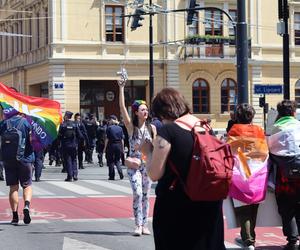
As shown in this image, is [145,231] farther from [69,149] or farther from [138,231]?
[69,149]

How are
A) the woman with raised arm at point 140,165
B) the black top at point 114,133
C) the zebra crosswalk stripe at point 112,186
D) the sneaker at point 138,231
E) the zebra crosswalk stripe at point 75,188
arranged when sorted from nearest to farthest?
1. the woman with raised arm at point 140,165
2. the sneaker at point 138,231
3. the zebra crosswalk stripe at point 75,188
4. the zebra crosswalk stripe at point 112,186
5. the black top at point 114,133

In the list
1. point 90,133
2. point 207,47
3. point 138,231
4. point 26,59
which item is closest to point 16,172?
point 138,231

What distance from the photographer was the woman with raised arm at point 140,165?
9438 mm

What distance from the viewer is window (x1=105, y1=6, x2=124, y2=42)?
146ft

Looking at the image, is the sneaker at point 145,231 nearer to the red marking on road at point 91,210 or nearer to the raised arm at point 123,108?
the red marking on road at point 91,210

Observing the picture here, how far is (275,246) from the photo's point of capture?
893cm

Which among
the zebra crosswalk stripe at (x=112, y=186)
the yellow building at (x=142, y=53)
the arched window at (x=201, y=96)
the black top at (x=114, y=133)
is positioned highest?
the yellow building at (x=142, y=53)

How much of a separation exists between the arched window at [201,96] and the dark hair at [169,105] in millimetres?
40664

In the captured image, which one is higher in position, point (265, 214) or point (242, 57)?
point (242, 57)

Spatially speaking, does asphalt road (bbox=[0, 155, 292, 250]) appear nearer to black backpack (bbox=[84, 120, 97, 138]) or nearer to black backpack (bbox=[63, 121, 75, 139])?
black backpack (bbox=[63, 121, 75, 139])

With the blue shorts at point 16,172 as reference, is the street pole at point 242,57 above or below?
above

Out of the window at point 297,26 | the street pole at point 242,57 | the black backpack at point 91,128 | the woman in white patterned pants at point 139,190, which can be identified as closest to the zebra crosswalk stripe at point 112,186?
the street pole at point 242,57

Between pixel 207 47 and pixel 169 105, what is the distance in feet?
132

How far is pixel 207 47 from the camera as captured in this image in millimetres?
45031
